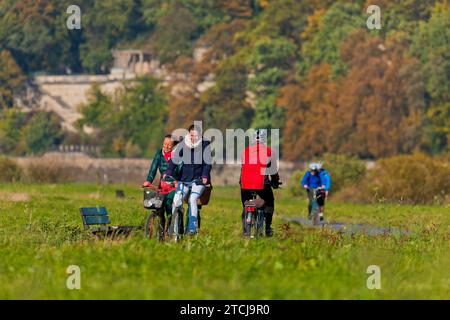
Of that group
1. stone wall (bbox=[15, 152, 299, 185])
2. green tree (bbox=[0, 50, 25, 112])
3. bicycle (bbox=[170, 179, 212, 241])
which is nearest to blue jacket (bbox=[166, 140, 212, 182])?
bicycle (bbox=[170, 179, 212, 241])

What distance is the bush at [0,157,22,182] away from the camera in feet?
251

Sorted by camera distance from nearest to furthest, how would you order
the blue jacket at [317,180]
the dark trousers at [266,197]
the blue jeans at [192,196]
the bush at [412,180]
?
the blue jeans at [192,196], the dark trousers at [266,197], the blue jacket at [317,180], the bush at [412,180]

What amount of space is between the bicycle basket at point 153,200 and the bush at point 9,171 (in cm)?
4210

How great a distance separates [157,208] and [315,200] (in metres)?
12.6

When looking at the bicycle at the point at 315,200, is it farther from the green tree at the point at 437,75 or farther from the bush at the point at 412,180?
the green tree at the point at 437,75

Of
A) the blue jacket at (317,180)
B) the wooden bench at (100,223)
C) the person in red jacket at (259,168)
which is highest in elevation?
the person in red jacket at (259,168)

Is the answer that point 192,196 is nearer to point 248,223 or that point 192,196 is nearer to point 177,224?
point 177,224

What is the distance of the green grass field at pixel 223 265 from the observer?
25.1 metres

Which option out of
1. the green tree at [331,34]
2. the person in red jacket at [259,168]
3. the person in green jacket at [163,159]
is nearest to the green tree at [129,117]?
the green tree at [331,34]

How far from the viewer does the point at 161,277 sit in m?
25.8

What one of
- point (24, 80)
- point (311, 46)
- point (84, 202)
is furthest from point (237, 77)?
point (84, 202)

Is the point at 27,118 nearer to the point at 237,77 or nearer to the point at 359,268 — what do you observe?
the point at 237,77

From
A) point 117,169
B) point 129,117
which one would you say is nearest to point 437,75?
point 117,169
